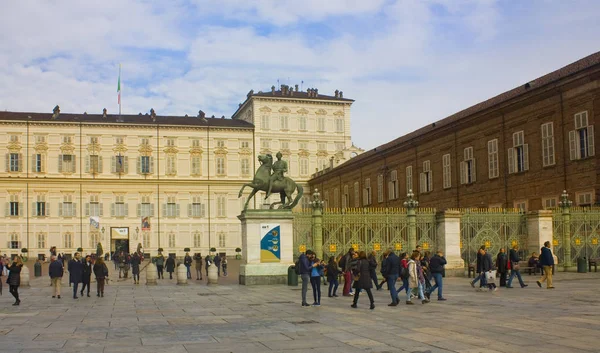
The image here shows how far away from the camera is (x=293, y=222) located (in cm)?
2623

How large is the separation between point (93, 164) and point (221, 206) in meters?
13.3

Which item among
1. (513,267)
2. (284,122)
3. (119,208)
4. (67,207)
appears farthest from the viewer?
(284,122)

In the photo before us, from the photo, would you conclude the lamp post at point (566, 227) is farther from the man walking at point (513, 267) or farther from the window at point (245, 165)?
the window at point (245, 165)

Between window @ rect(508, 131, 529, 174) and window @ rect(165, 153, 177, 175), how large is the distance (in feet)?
137

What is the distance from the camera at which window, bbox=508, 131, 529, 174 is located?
115 ft

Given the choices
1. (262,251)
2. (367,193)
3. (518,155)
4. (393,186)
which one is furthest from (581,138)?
(367,193)

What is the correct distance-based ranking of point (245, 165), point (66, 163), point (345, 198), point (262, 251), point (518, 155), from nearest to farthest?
point (262, 251)
point (518, 155)
point (345, 198)
point (66, 163)
point (245, 165)

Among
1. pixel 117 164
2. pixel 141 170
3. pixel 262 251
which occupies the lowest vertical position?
pixel 262 251

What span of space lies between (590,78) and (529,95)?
414 centimetres

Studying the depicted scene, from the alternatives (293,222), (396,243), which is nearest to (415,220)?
(396,243)

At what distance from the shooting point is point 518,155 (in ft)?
118

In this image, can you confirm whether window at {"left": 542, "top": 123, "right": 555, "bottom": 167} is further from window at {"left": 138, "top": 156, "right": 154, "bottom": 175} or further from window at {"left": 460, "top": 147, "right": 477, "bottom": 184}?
window at {"left": 138, "top": 156, "right": 154, "bottom": 175}

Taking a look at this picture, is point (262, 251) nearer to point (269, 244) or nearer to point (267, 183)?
point (269, 244)

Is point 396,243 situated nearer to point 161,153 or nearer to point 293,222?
point 293,222
